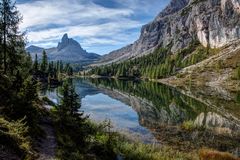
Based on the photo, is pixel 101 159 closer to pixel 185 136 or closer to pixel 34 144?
pixel 34 144

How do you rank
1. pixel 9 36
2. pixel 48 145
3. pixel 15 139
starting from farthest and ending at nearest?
pixel 9 36 < pixel 48 145 < pixel 15 139

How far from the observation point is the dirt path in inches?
842

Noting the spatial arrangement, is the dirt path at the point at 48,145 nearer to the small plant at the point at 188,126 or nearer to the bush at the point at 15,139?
the bush at the point at 15,139

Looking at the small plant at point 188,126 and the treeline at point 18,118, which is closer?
the treeline at point 18,118

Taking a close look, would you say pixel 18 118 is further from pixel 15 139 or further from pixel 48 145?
pixel 15 139

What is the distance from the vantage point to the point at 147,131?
53812 millimetres

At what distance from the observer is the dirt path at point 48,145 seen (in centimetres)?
2139

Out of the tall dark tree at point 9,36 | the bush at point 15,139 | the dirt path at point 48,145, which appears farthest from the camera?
the tall dark tree at point 9,36

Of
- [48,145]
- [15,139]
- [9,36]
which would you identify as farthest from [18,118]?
[9,36]

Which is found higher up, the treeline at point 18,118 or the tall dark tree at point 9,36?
the tall dark tree at point 9,36

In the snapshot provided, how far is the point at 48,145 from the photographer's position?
981 inches

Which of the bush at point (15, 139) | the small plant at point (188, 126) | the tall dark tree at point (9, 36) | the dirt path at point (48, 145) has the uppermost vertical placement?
the tall dark tree at point (9, 36)

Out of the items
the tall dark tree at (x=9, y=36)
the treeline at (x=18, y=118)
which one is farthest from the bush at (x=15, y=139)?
the tall dark tree at (x=9, y=36)

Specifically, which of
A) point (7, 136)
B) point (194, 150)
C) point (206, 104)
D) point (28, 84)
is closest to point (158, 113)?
point (206, 104)
